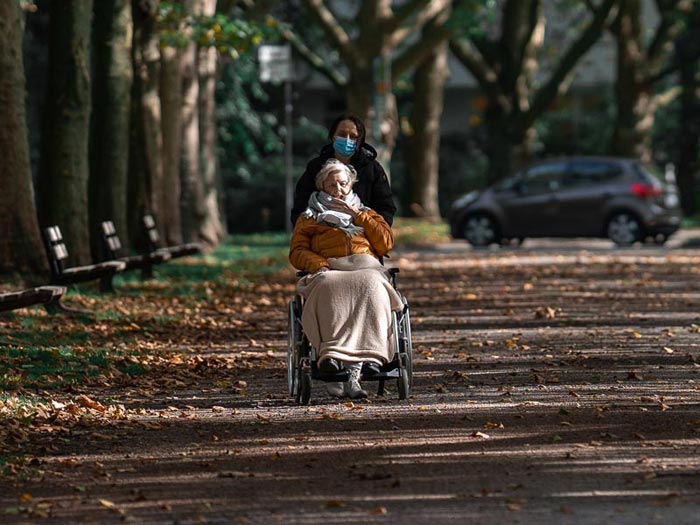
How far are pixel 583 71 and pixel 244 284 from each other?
4071cm

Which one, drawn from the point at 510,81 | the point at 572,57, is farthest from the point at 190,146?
the point at 510,81

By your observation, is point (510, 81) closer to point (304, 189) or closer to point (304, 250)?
point (304, 189)

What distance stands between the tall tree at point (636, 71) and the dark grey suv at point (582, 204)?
9261mm

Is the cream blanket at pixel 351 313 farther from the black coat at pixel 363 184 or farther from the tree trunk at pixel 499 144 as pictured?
the tree trunk at pixel 499 144

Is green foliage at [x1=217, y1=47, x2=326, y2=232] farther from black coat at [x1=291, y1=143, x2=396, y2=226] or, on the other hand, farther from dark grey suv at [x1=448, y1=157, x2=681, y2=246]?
black coat at [x1=291, y1=143, x2=396, y2=226]

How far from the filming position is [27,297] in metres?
13.4

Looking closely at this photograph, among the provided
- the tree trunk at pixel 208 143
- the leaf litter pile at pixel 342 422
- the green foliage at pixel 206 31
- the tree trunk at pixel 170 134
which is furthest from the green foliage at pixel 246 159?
the leaf litter pile at pixel 342 422

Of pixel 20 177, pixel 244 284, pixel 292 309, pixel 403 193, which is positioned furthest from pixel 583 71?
pixel 292 309

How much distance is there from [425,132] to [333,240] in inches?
1325

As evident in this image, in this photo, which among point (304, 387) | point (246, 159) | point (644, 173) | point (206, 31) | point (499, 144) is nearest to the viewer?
point (304, 387)

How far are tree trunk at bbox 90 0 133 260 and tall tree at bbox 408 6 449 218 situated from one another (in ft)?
76.9

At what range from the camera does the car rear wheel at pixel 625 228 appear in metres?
32.3

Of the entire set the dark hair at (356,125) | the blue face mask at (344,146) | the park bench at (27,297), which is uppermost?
the dark hair at (356,125)

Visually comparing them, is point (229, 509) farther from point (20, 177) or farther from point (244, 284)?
point (244, 284)
